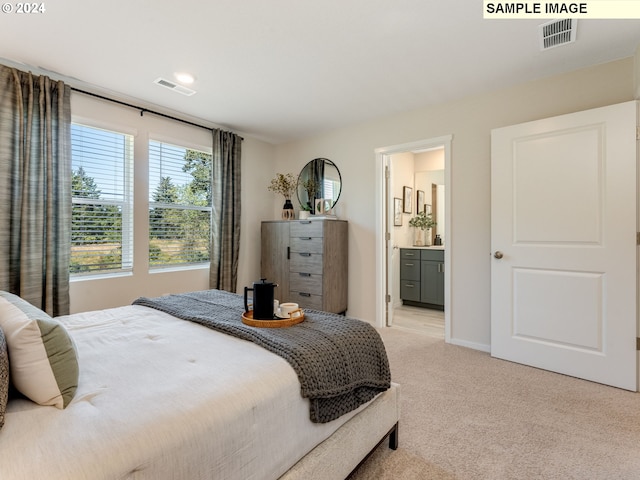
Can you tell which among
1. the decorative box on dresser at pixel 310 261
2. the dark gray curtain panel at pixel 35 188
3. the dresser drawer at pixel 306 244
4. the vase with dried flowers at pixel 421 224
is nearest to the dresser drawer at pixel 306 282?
the decorative box on dresser at pixel 310 261

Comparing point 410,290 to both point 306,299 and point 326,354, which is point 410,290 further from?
point 326,354

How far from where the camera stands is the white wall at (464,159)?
2.62m

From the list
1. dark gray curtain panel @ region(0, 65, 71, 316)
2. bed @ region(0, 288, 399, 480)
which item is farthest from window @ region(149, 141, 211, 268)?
bed @ region(0, 288, 399, 480)

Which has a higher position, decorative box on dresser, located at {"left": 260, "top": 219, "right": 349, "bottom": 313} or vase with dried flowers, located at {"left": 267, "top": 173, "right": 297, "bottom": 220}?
vase with dried flowers, located at {"left": 267, "top": 173, "right": 297, "bottom": 220}

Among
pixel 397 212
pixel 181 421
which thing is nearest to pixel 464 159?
pixel 397 212

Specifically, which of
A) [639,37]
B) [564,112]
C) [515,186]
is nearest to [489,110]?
[564,112]

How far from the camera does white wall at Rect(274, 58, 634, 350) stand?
103 inches

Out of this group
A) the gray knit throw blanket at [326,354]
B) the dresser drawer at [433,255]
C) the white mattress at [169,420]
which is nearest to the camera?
the white mattress at [169,420]

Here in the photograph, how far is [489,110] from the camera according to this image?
3020 mm

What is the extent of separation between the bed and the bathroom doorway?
2.39m

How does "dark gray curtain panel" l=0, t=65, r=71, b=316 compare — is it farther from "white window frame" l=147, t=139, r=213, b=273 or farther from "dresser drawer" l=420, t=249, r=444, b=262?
"dresser drawer" l=420, t=249, r=444, b=262

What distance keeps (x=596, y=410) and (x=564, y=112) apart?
2254 millimetres

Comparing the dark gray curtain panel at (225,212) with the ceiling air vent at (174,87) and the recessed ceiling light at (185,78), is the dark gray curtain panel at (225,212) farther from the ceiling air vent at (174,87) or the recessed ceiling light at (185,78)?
the recessed ceiling light at (185,78)

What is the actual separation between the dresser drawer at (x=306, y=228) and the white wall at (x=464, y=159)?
0.52 metres
